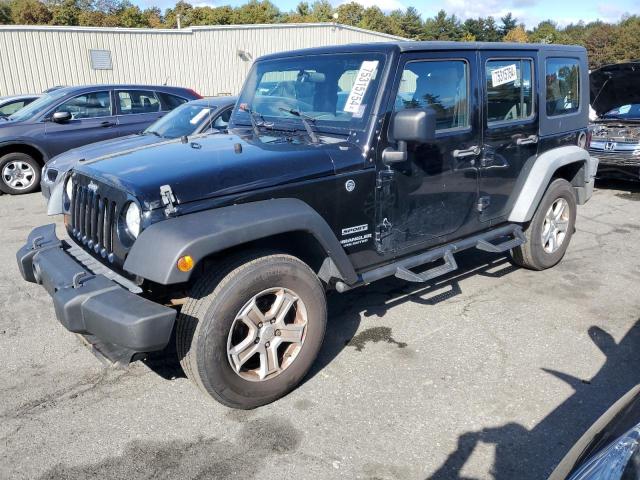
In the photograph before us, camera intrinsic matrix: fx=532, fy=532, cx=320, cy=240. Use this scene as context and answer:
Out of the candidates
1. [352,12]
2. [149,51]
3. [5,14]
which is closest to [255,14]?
[352,12]

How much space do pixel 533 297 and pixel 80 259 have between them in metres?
3.61

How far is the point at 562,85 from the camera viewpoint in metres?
5.01

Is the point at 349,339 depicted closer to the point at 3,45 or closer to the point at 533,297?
the point at 533,297

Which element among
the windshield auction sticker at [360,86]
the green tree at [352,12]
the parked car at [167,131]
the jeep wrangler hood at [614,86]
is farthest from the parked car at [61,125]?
the green tree at [352,12]

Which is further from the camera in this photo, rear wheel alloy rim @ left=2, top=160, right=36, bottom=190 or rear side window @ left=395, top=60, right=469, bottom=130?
rear wheel alloy rim @ left=2, top=160, right=36, bottom=190

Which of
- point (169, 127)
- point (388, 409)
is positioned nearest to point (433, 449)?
point (388, 409)

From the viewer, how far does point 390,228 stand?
141 inches

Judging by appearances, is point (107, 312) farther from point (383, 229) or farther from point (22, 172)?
point (22, 172)

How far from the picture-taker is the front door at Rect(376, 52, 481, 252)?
139 inches

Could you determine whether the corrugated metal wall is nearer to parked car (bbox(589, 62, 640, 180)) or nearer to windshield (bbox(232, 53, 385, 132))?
parked car (bbox(589, 62, 640, 180))

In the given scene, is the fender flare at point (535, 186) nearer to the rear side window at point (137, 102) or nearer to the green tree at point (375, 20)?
the rear side window at point (137, 102)

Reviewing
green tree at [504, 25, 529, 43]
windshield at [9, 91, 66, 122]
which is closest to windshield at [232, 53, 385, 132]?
windshield at [9, 91, 66, 122]

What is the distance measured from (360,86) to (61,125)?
22.9 ft

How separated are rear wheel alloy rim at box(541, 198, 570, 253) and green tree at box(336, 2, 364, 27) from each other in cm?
6299
